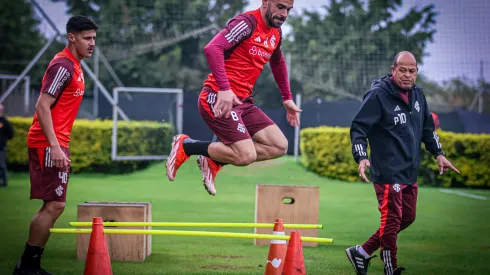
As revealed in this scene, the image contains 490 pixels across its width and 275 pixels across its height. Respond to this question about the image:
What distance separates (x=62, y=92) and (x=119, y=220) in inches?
70.6

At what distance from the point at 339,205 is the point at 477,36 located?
9597 millimetres

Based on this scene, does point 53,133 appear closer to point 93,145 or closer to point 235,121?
point 235,121

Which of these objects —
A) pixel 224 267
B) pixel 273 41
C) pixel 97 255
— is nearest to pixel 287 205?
pixel 224 267

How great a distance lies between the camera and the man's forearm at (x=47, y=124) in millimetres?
5844

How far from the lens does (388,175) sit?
20.4ft

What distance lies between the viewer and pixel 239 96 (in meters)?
6.66

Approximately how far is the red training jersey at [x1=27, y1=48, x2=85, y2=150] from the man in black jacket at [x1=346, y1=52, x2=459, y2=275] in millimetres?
2505

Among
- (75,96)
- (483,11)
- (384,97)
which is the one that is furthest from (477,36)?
(75,96)

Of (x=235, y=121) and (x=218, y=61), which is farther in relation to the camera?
(x=235, y=121)

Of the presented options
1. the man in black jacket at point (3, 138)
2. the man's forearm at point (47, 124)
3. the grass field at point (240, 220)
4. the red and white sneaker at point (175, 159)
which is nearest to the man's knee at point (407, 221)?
the grass field at point (240, 220)

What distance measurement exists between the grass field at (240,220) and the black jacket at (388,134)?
1.34m

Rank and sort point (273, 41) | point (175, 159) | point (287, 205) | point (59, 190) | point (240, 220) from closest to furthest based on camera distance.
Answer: point (59, 190) → point (273, 41) → point (175, 159) → point (287, 205) → point (240, 220)

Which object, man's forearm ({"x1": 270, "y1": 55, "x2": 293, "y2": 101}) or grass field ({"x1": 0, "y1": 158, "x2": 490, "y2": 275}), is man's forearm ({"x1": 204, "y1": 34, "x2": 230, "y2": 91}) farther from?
grass field ({"x1": 0, "y1": 158, "x2": 490, "y2": 275})

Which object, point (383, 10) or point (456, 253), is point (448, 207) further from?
point (383, 10)
